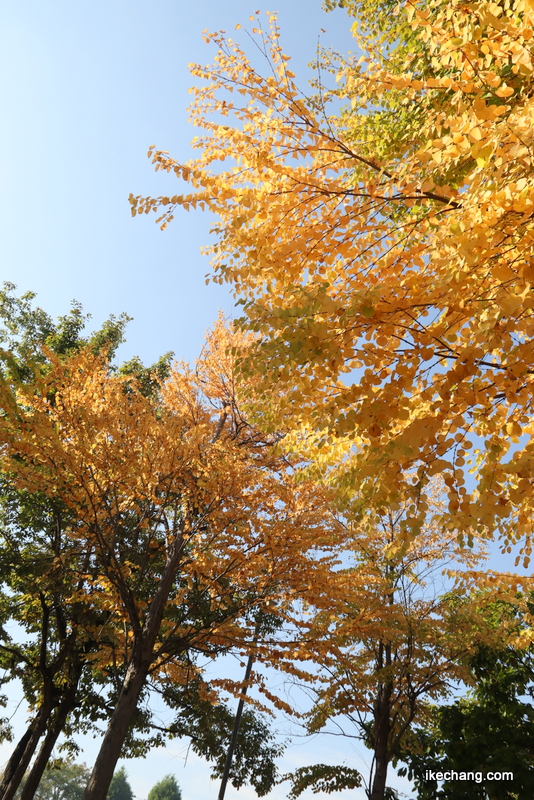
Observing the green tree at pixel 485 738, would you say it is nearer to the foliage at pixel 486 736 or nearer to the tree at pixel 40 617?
the foliage at pixel 486 736

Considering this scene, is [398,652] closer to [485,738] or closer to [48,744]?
[485,738]

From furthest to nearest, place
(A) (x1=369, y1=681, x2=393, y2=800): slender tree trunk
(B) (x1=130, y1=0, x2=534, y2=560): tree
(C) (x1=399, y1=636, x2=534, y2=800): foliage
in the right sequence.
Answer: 1. (A) (x1=369, y1=681, x2=393, y2=800): slender tree trunk
2. (C) (x1=399, y1=636, x2=534, y2=800): foliage
3. (B) (x1=130, y1=0, x2=534, y2=560): tree

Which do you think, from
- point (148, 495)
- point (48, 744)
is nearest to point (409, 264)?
point (148, 495)

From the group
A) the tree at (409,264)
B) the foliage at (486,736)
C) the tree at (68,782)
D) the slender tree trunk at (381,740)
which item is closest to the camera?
the tree at (409,264)

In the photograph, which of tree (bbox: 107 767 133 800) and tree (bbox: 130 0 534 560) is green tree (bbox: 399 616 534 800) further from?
tree (bbox: 107 767 133 800)

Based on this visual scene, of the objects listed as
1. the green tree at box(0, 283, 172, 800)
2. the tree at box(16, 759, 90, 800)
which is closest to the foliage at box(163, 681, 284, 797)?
the green tree at box(0, 283, 172, 800)

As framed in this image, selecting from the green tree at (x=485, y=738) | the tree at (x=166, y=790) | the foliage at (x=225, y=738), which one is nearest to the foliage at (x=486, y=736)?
the green tree at (x=485, y=738)

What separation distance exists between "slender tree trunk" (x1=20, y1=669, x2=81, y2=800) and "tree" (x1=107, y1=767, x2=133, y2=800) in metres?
83.6

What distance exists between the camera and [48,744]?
32.5 ft

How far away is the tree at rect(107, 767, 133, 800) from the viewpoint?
7556 centimetres

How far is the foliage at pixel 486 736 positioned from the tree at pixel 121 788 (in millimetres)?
86218

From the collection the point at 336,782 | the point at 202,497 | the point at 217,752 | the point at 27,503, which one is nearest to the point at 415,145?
the point at 202,497

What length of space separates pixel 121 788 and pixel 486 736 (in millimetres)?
93150

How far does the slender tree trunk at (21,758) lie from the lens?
9.54m
